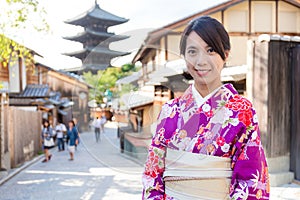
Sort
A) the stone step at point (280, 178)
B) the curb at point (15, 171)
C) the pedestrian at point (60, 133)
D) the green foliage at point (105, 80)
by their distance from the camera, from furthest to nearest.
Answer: the pedestrian at point (60, 133) → the curb at point (15, 171) → the stone step at point (280, 178) → the green foliage at point (105, 80)

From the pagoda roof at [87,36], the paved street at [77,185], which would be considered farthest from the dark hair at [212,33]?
the pagoda roof at [87,36]

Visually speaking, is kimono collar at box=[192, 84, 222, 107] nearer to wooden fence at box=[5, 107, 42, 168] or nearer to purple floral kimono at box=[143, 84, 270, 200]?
purple floral kimono at box=[143, 84, 270, 200]

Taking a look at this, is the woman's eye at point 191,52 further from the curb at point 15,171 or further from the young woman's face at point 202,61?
the curb at point 15,171

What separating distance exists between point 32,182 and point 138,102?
6.26m

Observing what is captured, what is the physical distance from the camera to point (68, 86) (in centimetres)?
2634

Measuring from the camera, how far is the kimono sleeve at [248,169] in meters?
1.51

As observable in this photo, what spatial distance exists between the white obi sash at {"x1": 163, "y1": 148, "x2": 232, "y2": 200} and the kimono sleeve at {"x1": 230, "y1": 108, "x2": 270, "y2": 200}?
0.04m

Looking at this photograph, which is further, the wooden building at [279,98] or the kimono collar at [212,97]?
the wooden building at [279,98]

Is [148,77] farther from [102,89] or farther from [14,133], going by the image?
[14,133]

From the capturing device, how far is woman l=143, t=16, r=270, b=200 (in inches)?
60.4

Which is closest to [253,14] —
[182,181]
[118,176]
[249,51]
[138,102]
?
[249,51]

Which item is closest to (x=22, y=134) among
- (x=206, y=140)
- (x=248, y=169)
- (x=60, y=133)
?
(x=60, y=133)

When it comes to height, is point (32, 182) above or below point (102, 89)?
below

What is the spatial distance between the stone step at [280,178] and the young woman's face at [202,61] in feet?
16.2
